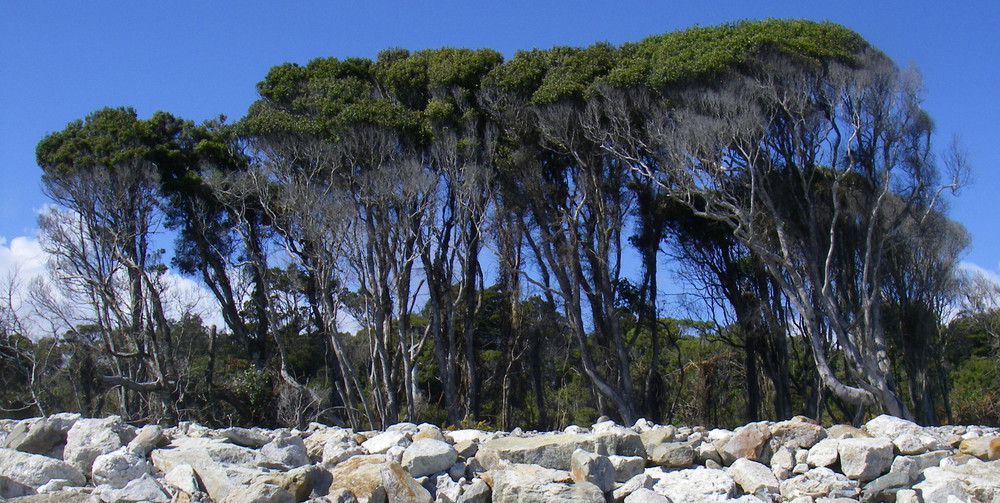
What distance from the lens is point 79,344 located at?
18484mm

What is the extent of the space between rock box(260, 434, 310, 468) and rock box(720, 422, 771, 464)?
4.61 m

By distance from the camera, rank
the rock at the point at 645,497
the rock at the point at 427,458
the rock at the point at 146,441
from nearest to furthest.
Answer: the rock at the point at 645,497 → the rock at the point at 427,458 → the rock at the point at 146,441

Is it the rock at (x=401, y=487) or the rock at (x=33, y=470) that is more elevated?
the rock at (x=33, y=470)

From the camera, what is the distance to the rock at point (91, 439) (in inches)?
325

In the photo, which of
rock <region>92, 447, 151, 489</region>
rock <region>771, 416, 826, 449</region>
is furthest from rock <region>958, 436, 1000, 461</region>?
rock <region>92, 447, 151, 489</region>

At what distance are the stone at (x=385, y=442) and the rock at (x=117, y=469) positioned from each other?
2280mm

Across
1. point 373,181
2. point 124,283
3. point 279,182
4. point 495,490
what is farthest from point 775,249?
point 124,283

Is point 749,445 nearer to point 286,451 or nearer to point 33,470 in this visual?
point 286,451

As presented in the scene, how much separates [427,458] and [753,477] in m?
3.25

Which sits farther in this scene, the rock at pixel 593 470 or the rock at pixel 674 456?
the rock at pixel 674 456

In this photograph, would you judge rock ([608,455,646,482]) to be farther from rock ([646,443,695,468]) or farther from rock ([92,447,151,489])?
rock ([92,447,151,489])

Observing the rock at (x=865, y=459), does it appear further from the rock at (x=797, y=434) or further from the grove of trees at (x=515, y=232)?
the grove of trees at (x=515, y=232)

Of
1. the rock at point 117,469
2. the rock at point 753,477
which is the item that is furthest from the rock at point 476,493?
the rock at point 117,469

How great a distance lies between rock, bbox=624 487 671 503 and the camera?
23.9 feet
